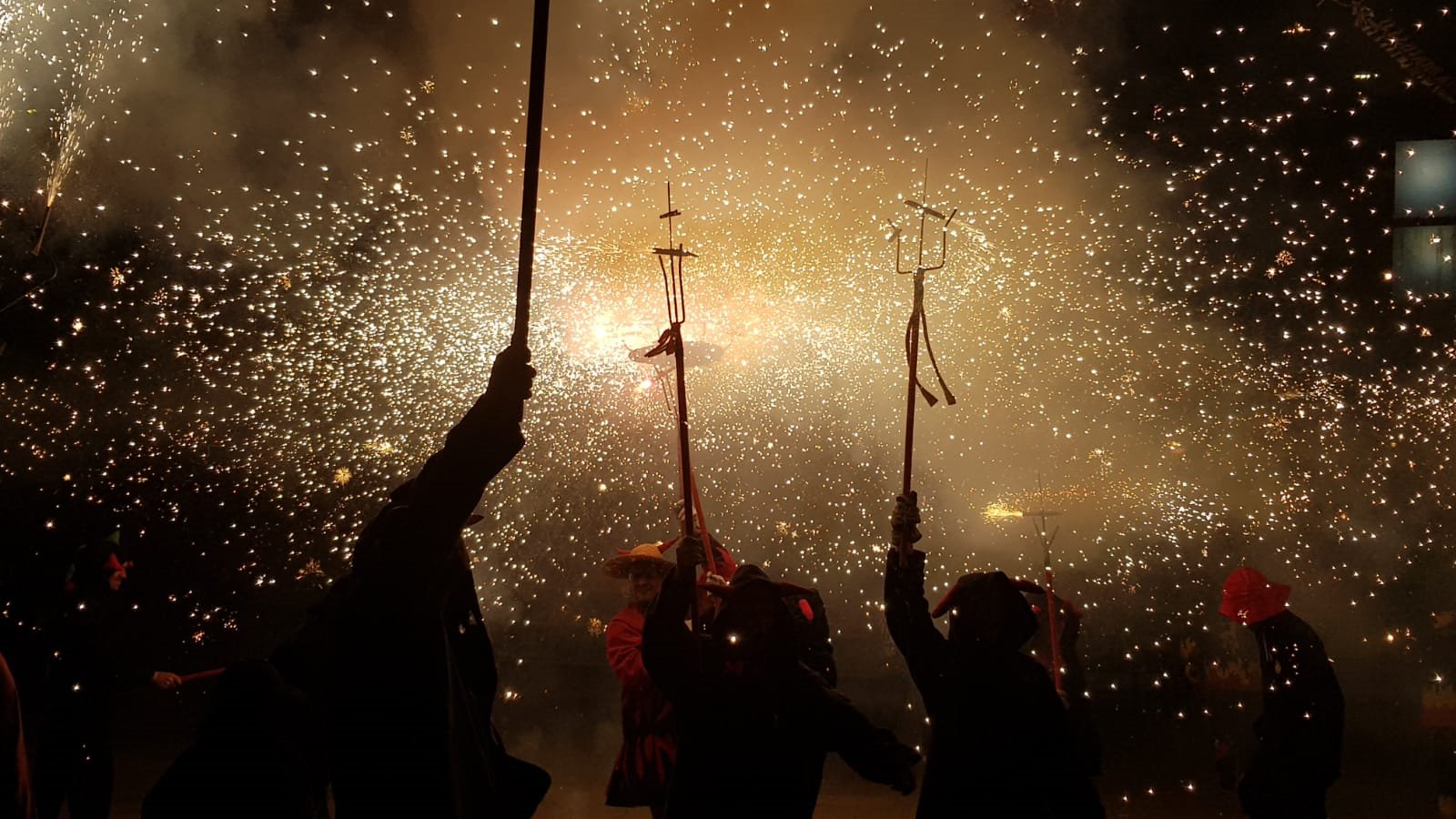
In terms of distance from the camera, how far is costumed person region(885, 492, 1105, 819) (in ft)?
7.16

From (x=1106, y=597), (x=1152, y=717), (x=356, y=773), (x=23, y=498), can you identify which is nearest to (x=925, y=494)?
(x=1106, y=597)

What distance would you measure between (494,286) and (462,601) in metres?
5.06

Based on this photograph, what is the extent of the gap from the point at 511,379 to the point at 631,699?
2281 mm

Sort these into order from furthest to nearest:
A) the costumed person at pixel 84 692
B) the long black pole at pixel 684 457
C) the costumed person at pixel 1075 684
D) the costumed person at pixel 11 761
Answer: the costumed person at pixel 84 692, the costumed person at pixel 1075 684, the long black pole at pixel 684 457, the costumed person at pixel 11 761

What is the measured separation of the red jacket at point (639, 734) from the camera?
3104mm

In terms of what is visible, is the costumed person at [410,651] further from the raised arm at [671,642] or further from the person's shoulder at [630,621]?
the person's shoulder at [630,621]

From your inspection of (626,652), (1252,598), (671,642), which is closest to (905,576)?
(671,642)

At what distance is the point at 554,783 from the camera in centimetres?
538

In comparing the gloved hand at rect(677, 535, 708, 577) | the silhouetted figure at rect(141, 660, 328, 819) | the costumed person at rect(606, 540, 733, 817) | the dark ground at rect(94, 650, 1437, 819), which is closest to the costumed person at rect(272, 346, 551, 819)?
the silhouetted figure at rect(141, 660, 328, 819)

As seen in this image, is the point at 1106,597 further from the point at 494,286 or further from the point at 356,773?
the point at 356,773

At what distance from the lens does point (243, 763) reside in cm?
153

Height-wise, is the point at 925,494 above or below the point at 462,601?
below

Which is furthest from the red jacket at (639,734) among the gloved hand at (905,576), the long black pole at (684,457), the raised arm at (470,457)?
the raised arm at (470,457)

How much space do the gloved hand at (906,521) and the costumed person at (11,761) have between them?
2107mm
